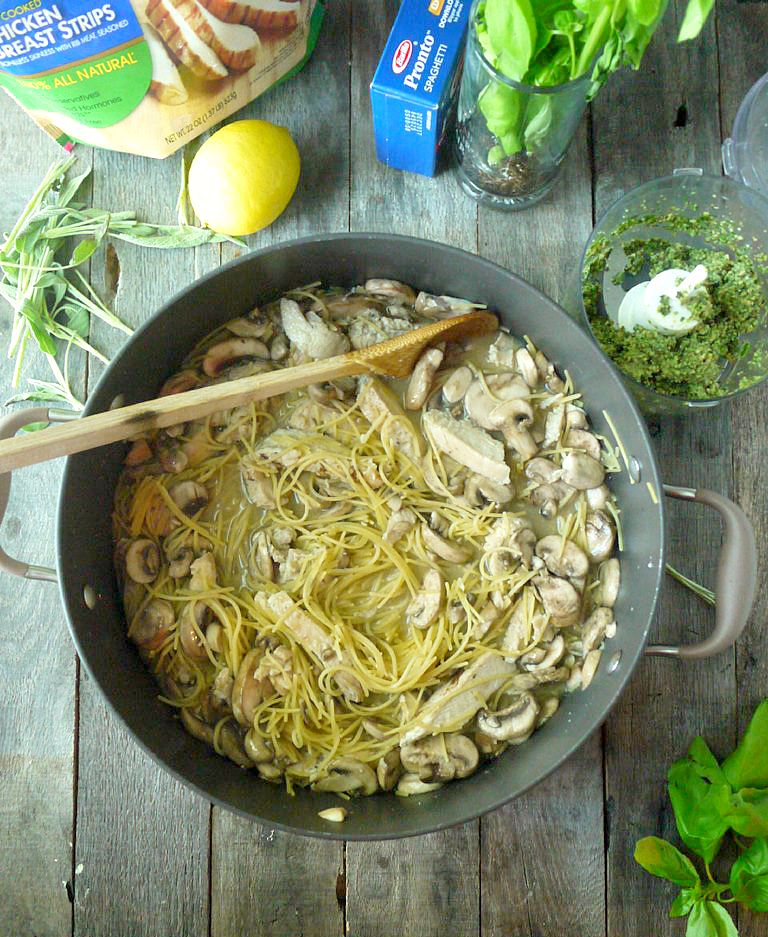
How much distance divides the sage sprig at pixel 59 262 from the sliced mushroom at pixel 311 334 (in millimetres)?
358

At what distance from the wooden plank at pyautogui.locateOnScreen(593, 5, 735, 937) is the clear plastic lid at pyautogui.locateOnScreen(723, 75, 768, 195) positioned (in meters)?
0.05

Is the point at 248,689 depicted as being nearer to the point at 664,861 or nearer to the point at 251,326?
the point at 251,326

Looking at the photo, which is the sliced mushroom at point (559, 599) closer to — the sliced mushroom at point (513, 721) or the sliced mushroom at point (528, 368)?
the sliced mushroom at point (513, 721)

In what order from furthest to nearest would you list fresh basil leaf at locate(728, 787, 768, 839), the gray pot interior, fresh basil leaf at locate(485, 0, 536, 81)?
fresh basil leaf at locate(728, 787, 768, 839) < the gray pot interior < fresh basil leaf at locate(485, 0, 536, 81)

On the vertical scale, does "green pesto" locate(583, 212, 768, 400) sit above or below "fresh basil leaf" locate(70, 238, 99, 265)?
below

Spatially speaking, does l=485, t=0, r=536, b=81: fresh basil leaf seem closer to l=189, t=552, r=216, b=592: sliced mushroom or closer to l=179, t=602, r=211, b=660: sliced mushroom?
l=189, t=552, r=216, b=592: sliced mushroom

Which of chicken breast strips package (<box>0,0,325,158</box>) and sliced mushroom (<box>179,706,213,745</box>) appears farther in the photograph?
sliced mushroom (<box>179,706,213,745</box>)

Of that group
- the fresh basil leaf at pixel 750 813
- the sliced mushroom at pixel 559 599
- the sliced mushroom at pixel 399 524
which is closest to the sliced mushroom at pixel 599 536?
the sliced mushroom at pixel 559 599

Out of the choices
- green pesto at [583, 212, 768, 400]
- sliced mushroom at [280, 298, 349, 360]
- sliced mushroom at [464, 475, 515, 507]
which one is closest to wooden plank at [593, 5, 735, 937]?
green pesto at [583, 212, 768, 400]

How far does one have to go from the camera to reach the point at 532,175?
2.41 m

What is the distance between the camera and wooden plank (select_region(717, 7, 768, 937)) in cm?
248

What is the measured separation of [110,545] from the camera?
2.33 metres

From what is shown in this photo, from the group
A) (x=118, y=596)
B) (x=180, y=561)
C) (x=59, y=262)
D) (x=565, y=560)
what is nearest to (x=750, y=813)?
(x=565, y=560)

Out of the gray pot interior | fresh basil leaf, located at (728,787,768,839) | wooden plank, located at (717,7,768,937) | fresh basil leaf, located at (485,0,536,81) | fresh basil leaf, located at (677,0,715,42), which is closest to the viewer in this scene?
fresh basil leaf, located at (677,0,715,42)
